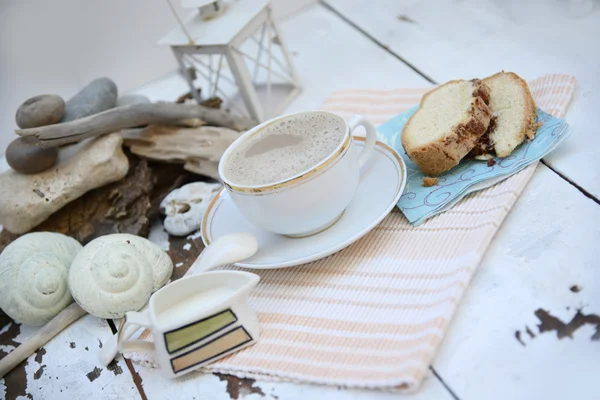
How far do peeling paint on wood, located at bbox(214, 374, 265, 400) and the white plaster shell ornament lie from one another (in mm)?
384

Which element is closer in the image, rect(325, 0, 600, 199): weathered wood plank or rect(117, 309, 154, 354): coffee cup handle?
rect(117, 309, 154, 354): coffee cup handle

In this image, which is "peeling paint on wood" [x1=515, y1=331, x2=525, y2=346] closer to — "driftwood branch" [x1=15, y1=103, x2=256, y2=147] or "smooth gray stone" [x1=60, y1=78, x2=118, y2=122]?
"driftwood branch" [x1=15, y1=103, x2=256, y2=147]

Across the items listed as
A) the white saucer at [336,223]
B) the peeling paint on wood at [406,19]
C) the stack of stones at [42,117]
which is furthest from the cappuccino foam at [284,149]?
the peeling paint on wood at [406,19]

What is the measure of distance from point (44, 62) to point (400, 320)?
125cm

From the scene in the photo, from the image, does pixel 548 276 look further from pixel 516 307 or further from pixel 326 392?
pixel 326 392

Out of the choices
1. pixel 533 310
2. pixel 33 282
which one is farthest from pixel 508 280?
pixel 33 282

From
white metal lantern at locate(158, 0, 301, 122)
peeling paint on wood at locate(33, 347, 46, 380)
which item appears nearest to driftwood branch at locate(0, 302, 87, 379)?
peeling paint on wood at locate(33, 347, 46, 380)

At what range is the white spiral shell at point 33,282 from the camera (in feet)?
3.01

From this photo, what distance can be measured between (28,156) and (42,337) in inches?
15.0

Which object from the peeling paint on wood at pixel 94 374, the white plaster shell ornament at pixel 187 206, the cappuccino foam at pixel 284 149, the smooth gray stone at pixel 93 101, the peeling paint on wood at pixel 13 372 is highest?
the smooth gray stone at pixel 93 101

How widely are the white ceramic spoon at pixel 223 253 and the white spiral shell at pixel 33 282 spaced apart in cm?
16

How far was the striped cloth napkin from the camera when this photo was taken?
0.69m

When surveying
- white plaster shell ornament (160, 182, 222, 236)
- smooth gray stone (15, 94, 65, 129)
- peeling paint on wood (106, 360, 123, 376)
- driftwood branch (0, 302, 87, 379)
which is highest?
smooth gray stone (15, 94, 65, 129)

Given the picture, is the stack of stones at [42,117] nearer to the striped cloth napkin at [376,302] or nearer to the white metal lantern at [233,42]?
the white metal lantern at [233,42]
